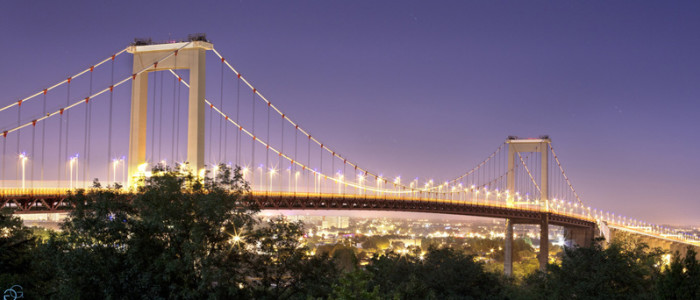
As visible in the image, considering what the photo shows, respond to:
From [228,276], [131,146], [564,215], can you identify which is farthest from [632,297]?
[564,215]

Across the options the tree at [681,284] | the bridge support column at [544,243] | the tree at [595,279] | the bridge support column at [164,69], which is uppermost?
the bridge support column at [164,69]

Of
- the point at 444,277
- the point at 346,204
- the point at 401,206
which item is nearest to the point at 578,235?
the point at 401,206

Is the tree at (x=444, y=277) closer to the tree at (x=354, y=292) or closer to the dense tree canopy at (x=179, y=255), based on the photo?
the dense tree canopy at (x=179, y=255)

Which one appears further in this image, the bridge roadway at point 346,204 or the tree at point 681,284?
the bridge roadway at point 346,204

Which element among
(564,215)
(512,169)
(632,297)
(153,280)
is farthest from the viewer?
(512,169)

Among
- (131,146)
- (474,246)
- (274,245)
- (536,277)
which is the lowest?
(474,246)

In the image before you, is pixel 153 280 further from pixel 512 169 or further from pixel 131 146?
pixel 512 169

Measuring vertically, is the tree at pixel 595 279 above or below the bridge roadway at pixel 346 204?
below

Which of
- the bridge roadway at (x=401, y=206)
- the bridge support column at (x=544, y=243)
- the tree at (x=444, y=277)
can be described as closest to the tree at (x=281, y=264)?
the bridge roadway at (x=401, y=206)
